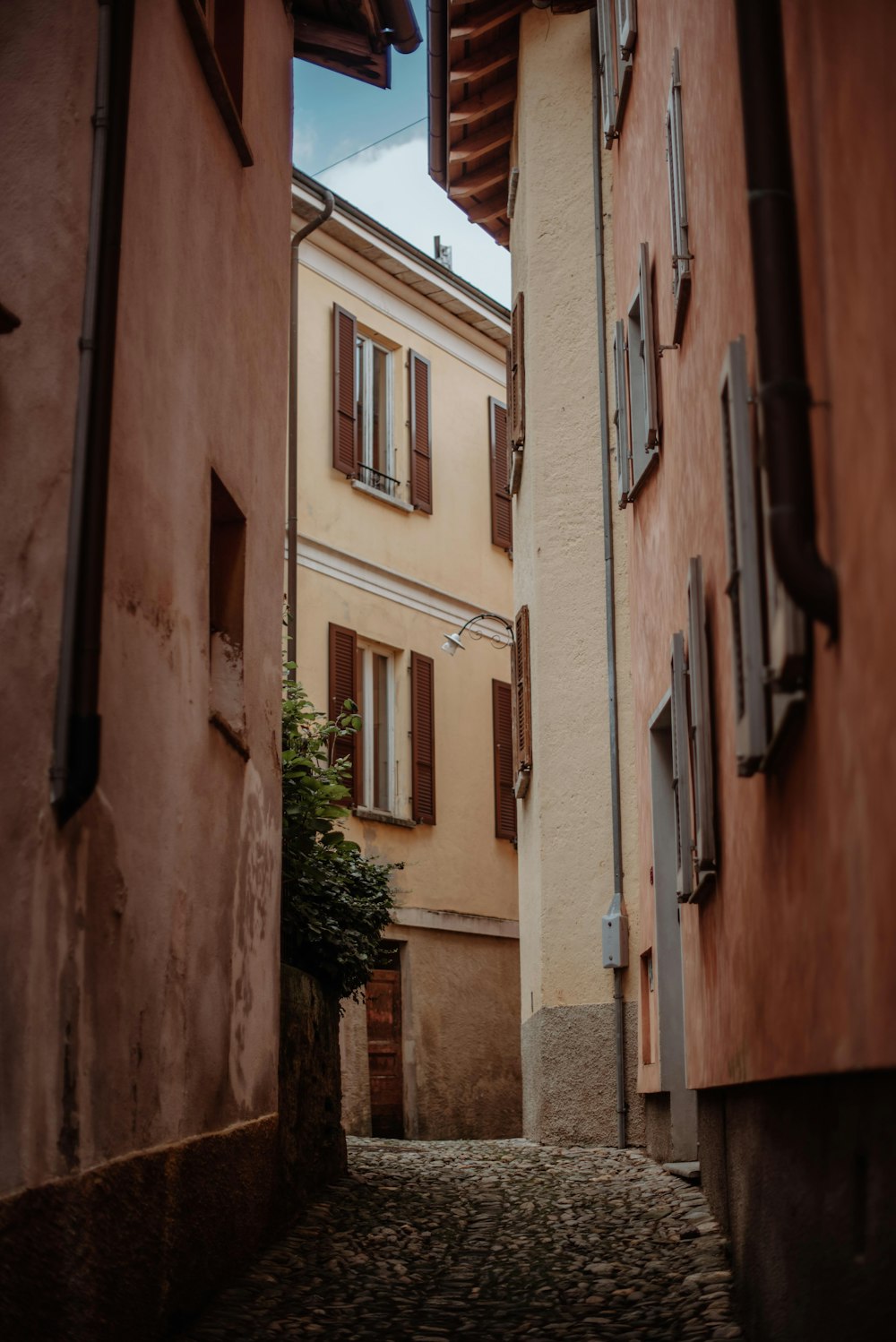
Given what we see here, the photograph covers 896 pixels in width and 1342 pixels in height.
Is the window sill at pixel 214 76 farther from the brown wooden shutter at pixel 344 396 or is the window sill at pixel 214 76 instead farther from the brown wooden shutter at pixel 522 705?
the brown wooden shutter at pixel 344 396

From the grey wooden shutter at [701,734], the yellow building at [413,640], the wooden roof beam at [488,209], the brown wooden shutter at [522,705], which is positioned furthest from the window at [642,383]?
the yellow building at [413,640]

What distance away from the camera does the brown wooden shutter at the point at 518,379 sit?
13.7 m

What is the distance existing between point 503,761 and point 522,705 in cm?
567

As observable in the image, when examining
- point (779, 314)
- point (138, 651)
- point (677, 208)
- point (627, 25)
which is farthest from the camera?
point (627, 25)

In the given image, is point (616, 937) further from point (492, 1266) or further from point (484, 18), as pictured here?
point (484, 18)

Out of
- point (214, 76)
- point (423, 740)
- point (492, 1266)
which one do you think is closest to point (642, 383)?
point (214, 76)

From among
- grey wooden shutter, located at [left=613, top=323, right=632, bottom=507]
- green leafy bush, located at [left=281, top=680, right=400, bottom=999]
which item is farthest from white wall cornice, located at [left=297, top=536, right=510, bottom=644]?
grey wooden shutter, located at [left=613, top=323, right=632, bottom=507]

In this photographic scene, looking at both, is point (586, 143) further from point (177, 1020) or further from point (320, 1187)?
point (177, 1020)

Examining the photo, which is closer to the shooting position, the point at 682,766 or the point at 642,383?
the point at 682,766

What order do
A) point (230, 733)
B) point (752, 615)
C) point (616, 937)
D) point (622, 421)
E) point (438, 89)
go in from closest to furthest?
point (752, 615), point (230, 733), point (622, 421), point (616, 937), point (438, 89)

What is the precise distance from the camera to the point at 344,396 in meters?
17.6

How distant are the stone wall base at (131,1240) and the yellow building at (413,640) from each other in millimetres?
9754

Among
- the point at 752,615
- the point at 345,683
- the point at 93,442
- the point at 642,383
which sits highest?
the point at 642,383

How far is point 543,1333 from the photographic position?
17.9 ft
